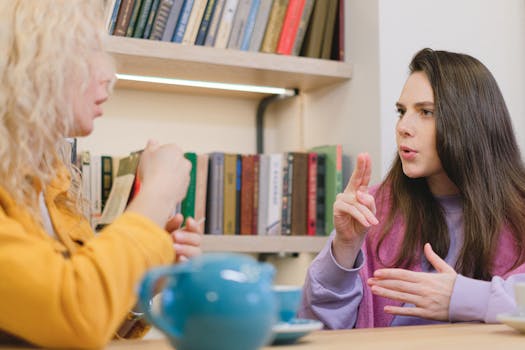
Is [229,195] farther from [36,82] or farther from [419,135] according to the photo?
[36,82]

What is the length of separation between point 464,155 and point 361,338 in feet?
2.72

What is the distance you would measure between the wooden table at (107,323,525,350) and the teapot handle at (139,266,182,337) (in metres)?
0.26

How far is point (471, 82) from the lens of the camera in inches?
69.9

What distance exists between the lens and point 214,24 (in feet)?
7.50

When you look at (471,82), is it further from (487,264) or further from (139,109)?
(139,109)

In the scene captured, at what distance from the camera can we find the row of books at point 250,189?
2.19 meters

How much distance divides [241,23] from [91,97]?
1.41 m

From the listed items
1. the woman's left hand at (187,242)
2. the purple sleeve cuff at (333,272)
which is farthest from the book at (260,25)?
the woman's left hand at (187,242)

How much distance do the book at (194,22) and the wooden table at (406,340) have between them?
1.35 meters

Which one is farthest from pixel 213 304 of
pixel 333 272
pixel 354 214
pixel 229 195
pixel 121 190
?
pixel 229 195

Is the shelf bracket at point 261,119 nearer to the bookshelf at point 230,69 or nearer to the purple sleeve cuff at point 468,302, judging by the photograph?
the bookshelf at point 230,69

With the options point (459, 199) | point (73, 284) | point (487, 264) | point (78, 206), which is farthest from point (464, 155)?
point (73, 284)

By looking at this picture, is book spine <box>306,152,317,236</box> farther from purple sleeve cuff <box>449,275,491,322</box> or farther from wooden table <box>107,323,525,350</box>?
wooden table <box>107,323,525,350</box>

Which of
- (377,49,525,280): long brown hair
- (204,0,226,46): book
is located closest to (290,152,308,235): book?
(204,0,226,46): book
